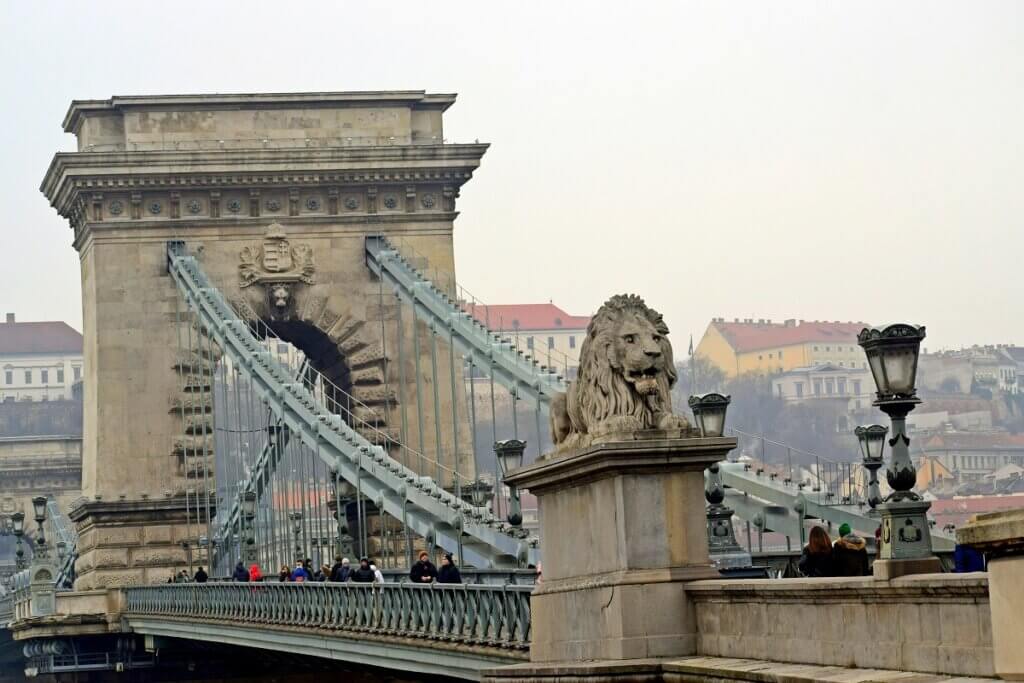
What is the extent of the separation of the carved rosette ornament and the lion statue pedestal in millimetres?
35134

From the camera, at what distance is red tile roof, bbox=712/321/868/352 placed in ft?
550

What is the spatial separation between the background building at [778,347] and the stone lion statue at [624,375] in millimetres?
144412

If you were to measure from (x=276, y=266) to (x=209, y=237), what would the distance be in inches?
61.0

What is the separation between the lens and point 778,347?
16775 cm

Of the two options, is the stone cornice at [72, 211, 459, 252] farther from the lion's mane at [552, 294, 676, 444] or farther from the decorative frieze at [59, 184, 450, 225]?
the lion's mane at [552, 294, 676, 444]

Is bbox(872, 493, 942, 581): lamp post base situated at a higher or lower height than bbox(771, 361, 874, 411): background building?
lower

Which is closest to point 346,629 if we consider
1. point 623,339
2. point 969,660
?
point 623,339

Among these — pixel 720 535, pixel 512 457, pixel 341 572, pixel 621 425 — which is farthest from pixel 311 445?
pixel 621 425

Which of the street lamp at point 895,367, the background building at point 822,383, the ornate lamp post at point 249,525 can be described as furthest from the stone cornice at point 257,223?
the background building at point 822,383

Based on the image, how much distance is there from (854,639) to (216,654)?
39.5m

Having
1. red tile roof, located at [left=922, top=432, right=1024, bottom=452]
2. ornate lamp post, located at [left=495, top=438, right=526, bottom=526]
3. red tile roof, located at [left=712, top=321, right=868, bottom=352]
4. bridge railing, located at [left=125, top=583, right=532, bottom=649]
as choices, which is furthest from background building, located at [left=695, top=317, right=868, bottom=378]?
ornate lamp post, located at [left=495, top=438, right=526, bottom=526]

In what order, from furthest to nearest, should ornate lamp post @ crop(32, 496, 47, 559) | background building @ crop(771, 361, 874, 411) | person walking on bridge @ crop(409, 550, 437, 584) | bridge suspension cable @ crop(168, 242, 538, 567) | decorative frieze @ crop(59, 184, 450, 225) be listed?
background building @ crop(771, 361, 874, 411)
ornate lamp post @ crop(32, 496, 47, 559)
decorative frieze @ crop(59, 184, 450, 225)
bridge suspension cable @ crop(168, 242, 538, 567)
person walking on bridge @ crop(409, 550, 437, 584)

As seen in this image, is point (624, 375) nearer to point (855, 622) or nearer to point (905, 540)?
point (855, 622)

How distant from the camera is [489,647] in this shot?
23.2 meters
